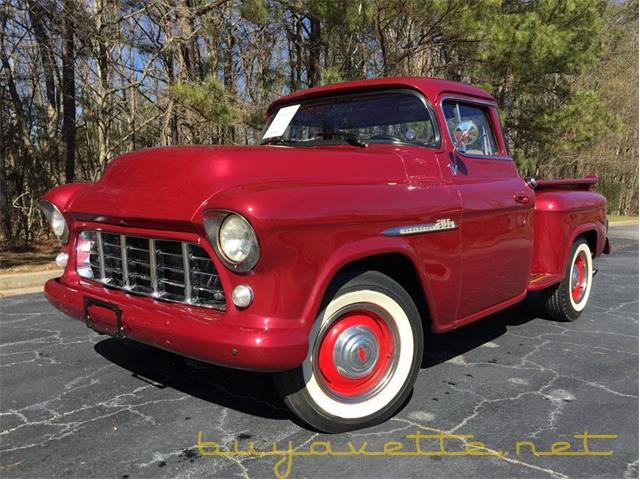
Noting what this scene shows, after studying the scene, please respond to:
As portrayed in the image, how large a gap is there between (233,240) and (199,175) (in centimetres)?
45

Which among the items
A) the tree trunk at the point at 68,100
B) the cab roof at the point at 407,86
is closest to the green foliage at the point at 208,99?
the tree trunk at the point at 68,100

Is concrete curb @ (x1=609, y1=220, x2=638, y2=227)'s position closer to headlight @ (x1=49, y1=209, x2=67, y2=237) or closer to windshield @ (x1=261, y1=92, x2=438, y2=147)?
windshield @ (x1=261, y1=92, x2=438, y2=147)

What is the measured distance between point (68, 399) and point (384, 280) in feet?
6.62

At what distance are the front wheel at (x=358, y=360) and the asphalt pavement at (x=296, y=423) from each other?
0.39 ft

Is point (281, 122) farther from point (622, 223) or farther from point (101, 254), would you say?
point (622, 223)

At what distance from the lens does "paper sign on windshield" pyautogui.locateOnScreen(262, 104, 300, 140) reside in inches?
156

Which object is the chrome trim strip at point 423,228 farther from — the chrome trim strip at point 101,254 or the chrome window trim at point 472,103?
the chrome trim strip at point 101,254

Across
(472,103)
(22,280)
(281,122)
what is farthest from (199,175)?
(22,280)

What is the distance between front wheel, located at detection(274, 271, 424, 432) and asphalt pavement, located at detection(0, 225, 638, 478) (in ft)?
0.39

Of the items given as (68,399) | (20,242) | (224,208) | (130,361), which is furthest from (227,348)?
(20,242)

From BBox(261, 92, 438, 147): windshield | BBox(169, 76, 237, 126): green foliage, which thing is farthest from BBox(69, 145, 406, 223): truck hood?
BBox(169, 76, 237, 126): green foliage

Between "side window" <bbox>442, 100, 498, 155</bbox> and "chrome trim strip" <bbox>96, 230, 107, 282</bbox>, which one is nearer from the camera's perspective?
"chrome trim strip" <bbox>96, 230, 107, 282</bbox>

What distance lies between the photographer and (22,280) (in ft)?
21.8

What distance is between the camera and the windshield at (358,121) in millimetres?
3449
